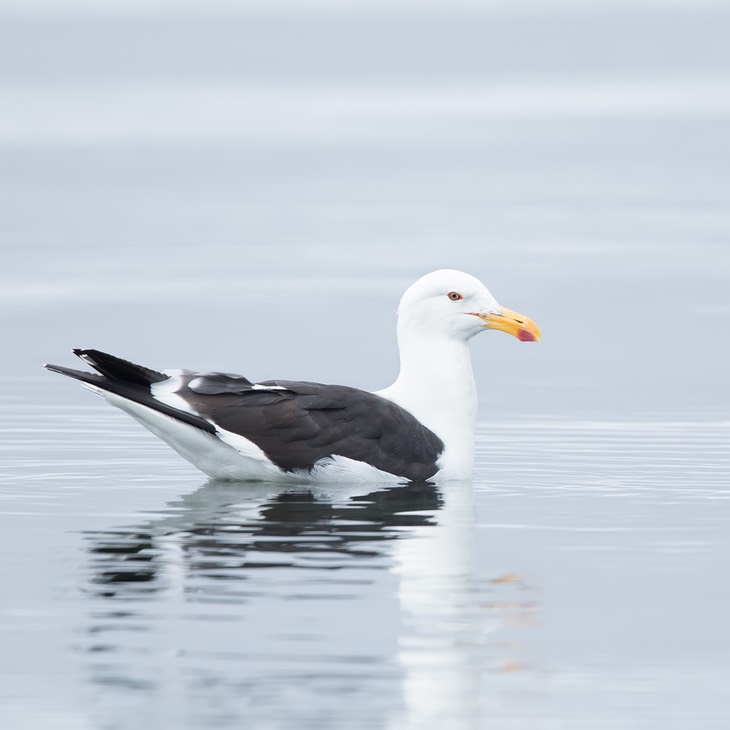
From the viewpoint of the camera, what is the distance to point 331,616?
10836mm

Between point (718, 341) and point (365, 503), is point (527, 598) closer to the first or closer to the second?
point (365, 503)

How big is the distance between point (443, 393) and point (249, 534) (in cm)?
337

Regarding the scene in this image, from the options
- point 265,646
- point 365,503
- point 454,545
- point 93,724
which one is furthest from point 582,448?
point 93,724

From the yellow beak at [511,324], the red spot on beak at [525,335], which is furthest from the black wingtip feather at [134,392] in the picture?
the red spot on beak at [525,335]

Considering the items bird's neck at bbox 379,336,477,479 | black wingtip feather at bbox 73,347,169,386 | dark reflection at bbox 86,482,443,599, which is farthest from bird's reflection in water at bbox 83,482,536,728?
bird's neck at bbox 379,336,477,479

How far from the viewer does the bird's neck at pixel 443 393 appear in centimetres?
1606

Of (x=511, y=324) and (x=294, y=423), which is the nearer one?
(x=294, y=423)

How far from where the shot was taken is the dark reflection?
12.1 m

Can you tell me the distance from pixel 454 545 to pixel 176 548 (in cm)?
174

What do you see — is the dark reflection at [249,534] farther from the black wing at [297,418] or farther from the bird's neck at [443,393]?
the bird's neck at [443,393]

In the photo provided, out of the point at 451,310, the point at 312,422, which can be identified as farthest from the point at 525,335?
the point at 312,422

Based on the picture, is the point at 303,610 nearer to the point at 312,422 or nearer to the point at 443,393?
the point at 312,422

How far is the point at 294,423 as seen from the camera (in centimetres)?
1538

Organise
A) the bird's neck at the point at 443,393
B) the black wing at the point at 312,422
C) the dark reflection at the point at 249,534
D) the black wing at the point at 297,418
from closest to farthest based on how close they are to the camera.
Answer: the dark reflection at the point at 249,534, the black wing at the point at 297,418, the black wing at the point at 312,422, the bird's neck at the point at 443,393
